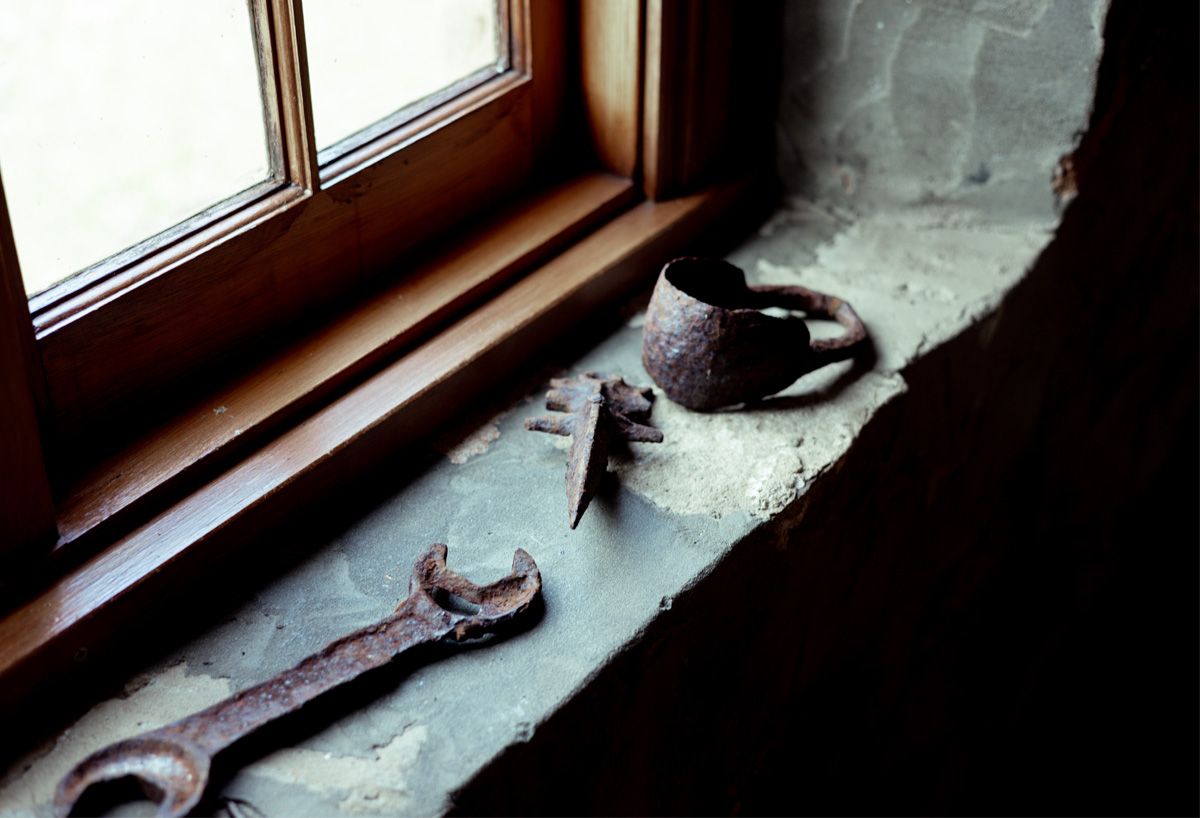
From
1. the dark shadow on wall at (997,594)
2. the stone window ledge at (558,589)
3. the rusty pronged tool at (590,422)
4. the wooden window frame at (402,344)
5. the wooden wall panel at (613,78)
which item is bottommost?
the dark shadow on wall at (997,594)

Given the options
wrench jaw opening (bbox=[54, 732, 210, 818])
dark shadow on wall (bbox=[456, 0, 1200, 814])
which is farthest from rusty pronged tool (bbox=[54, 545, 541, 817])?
dark shadow on wall (bbox=[456, 0, 1200, 814])

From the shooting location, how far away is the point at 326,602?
107 cm

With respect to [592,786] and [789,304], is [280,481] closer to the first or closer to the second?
[592,786]

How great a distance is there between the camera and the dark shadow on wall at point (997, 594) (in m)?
1.18

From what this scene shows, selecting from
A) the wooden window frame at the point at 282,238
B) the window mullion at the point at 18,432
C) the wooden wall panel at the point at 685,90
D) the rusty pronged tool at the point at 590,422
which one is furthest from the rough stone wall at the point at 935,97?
the window mullion at the point at 18,432

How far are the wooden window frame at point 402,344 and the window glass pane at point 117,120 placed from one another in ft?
0.17

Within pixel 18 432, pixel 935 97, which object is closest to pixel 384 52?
pixel 18 432

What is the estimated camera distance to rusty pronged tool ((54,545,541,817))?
2.95 ft

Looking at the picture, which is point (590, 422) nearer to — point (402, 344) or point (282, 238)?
point (402, 344)

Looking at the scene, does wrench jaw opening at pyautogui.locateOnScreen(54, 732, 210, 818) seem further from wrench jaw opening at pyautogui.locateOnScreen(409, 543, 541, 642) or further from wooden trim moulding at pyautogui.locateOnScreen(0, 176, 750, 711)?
wrench jaw opening at pyautogui.locateOnScreen(409, 543, 541, 642)

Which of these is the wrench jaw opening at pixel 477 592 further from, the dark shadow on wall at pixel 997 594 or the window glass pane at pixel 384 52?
the window glass pane at pixel 384 52

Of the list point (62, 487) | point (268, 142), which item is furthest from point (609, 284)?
point (62, 487)

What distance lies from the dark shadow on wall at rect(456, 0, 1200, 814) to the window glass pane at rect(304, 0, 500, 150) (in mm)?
562

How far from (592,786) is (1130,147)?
3.48 feet
